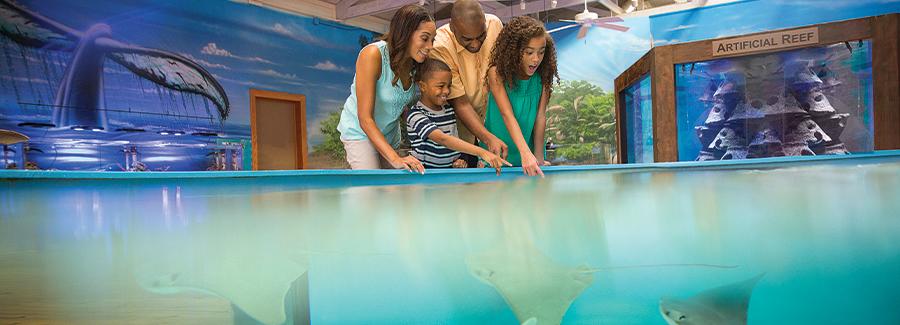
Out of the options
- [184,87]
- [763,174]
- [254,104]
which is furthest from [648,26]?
[763,174]

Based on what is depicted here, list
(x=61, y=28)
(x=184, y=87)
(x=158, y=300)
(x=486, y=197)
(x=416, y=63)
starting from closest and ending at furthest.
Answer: (x=158, y=300) → (x=486, y=197) → (x=416, y=63) → (x=61, y=28) → (x=184, y=87)

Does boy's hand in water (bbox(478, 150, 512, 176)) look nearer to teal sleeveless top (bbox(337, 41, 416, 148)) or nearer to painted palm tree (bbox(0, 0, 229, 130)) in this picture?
teal sleeveless top (bbox(337, 41, 416, 148))

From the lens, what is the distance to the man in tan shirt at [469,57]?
2.51m

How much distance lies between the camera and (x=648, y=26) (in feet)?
31.7

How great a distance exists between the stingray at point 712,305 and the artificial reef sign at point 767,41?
2822 mm

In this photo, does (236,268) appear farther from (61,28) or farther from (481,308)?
(61,28)

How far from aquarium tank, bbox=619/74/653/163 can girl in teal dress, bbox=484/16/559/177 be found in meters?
1.85

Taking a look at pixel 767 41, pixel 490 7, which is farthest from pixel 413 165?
pixel 490 7

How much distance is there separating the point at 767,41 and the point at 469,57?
7.97ft

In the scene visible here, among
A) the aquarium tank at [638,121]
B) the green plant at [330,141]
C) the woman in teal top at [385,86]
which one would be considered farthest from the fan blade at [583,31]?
the woman in teal top at [385,86]

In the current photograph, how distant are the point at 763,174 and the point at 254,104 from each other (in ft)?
30.1

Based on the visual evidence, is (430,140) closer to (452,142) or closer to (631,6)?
(452,142)

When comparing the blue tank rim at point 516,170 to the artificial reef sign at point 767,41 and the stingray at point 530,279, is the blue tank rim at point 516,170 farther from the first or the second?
the artificial reef sign at point 767,41

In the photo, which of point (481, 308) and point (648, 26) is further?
point (648, 26)
